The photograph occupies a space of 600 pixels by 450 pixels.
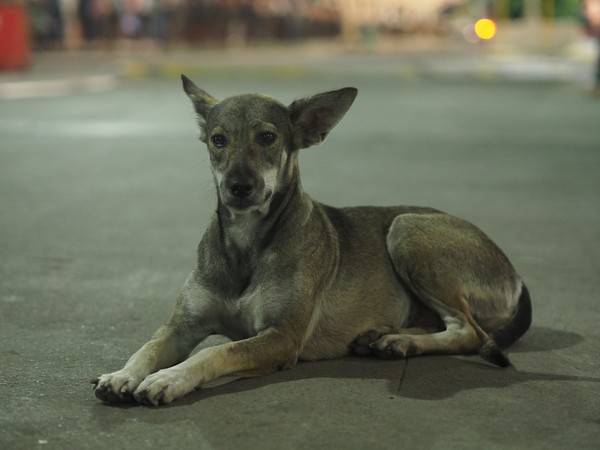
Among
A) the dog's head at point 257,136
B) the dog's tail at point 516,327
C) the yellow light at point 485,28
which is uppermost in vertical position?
the dog's head at point 257,136

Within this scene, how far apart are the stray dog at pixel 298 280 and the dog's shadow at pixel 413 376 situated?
2.3 inches

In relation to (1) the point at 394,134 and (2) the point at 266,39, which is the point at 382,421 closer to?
(1) the point at 394,134

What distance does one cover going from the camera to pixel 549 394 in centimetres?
484

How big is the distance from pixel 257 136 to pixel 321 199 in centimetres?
523

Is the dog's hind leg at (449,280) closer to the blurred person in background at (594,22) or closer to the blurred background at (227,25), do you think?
the blurred person in background at (594,22)

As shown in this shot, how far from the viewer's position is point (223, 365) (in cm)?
473

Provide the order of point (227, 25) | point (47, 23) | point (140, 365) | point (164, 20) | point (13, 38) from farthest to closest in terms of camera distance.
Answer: point (227, 25), point (164, 20), point (47, 23), point (13, 38), point (140, 365)

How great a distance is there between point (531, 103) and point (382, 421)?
56.4 ft

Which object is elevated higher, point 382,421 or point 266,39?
point 382,421

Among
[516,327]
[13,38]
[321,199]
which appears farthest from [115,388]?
[13,38]

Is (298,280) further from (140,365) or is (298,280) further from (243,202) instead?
(140,365)

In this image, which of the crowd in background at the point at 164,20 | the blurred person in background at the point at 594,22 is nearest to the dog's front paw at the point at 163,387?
the blurred person in background at the point at 594,22

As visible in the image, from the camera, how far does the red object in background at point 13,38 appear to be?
1013 inches

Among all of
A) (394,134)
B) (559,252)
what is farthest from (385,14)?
(559,252)
